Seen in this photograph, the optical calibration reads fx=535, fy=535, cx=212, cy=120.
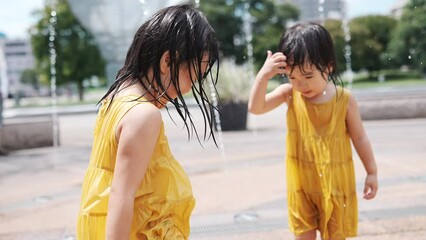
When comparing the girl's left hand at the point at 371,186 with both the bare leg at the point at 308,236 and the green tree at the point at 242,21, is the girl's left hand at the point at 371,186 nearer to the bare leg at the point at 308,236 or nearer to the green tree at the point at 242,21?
the bare leg at the point at 308,236

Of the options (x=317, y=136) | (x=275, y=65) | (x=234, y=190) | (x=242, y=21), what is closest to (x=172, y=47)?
(x=275, y=65)

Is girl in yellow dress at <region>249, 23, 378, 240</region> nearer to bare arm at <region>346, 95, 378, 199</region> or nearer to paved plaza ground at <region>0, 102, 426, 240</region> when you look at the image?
bare arm at <region>346, 95, 378, 199</region>

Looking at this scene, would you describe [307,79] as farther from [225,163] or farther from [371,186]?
[225,163]

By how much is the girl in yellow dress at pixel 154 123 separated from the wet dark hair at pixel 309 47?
37.0 inches

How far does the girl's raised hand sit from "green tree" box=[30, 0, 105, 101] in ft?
138

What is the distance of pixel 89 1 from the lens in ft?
45.1

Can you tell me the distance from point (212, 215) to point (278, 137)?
5.66 meters

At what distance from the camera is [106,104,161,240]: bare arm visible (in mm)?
1261

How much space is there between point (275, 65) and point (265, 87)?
153 mm

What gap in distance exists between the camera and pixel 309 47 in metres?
2.31

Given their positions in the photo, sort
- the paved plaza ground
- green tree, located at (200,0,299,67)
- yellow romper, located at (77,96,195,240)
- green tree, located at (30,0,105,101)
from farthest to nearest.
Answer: green tree, located at (200,0,299,67) → green tree, located at (30,0,105,101) → the paved plaza ground → yellow romper, located at (77,96,195,240)

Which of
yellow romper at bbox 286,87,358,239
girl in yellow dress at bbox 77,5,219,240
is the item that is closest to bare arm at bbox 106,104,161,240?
girl in yellow dress at bbox 77,5,219,240

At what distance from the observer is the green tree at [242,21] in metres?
Result: 53.3

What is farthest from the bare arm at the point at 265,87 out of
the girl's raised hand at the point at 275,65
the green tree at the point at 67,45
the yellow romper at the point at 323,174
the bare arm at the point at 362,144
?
the green tree at the point at 67,45
